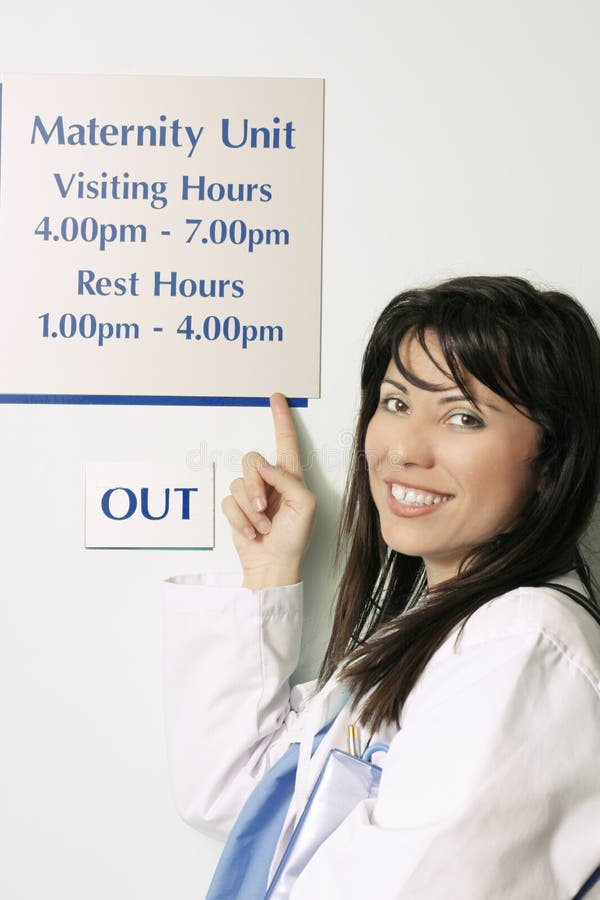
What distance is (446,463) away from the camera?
0.94 m

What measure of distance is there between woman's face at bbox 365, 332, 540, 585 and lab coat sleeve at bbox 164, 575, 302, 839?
0.22 metres

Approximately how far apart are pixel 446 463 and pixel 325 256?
1.35 ft

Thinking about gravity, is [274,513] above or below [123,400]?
below

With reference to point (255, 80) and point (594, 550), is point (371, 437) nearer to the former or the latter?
point (594, 550)

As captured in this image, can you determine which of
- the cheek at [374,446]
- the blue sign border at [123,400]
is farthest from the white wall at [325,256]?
the cheek at [374,446]

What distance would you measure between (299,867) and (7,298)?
32.1 inches

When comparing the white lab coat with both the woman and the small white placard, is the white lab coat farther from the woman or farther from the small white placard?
the small white placard

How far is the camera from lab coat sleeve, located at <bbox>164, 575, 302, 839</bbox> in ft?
3.67

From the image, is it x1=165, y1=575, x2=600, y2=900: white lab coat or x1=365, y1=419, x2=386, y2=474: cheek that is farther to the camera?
x1=365, y1=419, x2=386, y2=474: cheek

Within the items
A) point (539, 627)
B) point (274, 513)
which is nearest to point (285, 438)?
point (274, 513)

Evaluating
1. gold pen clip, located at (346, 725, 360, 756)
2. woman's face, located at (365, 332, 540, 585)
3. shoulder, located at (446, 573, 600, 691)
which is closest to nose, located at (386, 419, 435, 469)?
woman's face, located at (365, 332, 540, 585)

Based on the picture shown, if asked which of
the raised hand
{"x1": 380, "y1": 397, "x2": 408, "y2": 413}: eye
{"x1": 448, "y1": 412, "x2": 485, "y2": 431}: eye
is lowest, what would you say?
the raised hand

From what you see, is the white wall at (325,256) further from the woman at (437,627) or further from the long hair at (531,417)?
the long hair at (531,417)

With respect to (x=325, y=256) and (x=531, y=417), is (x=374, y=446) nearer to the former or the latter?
(x=531, y=417)
